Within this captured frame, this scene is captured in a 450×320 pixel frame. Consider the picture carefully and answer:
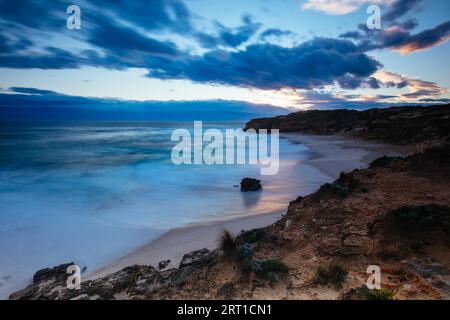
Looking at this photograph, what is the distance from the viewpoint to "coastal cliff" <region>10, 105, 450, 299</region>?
4.14m

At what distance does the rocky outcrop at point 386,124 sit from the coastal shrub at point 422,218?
18878mm

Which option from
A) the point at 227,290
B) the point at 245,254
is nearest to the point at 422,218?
the point at 245,254

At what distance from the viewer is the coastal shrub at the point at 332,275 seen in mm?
4184

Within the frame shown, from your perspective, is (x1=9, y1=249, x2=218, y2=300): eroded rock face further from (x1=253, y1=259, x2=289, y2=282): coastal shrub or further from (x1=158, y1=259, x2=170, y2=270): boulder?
(x1=253, y1=259, x2=289, y2=282): coastal shrub

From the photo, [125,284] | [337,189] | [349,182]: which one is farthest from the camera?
[349,182]

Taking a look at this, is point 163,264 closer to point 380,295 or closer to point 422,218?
point 380,295

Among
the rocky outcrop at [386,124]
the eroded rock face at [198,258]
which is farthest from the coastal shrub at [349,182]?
the rocky outcrop at [386,124]

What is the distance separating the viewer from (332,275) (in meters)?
4.27

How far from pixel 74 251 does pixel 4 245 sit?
8.59 ft

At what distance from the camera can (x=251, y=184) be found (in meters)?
13.1

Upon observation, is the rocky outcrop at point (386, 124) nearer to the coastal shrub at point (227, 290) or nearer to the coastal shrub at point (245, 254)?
the coastal shrub at point (245, 254)

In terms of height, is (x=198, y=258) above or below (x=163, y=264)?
above

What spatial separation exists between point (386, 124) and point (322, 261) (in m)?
42.2
